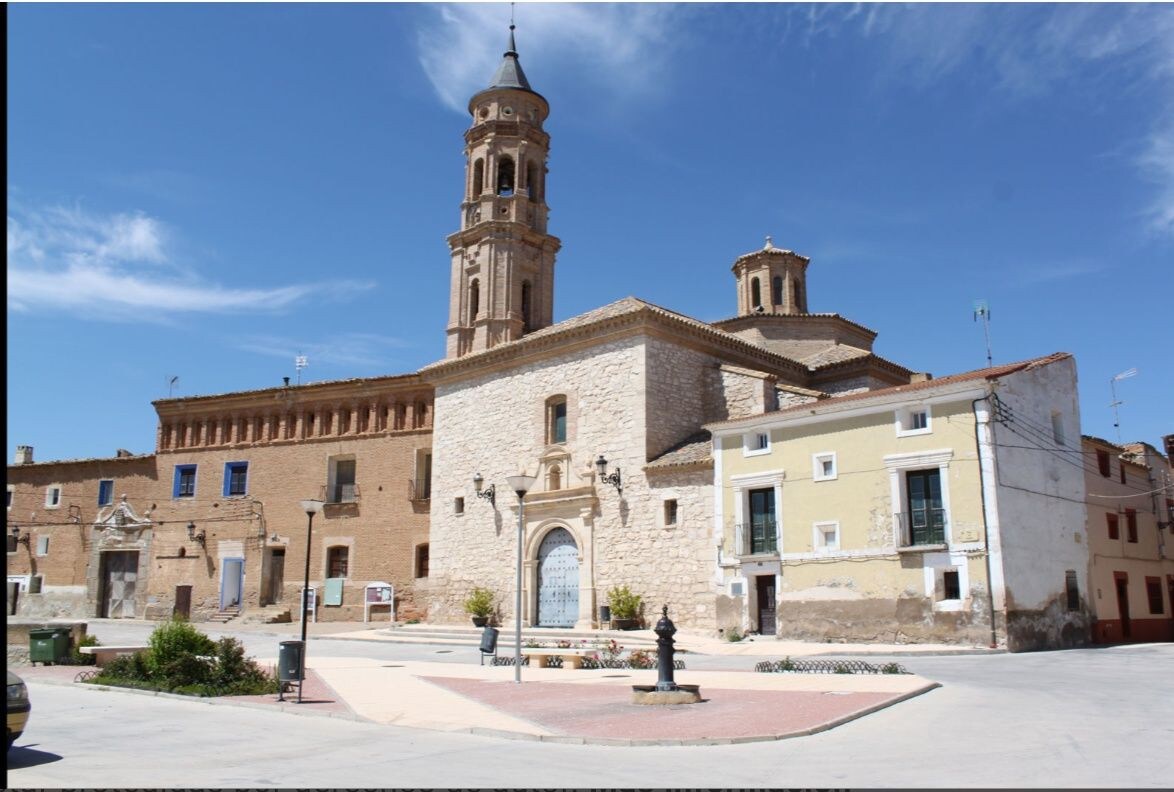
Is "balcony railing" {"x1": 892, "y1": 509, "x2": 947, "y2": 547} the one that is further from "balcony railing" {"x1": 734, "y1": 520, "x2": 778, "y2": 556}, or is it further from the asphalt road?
the asphalt road

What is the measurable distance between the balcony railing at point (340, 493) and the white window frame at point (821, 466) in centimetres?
1860

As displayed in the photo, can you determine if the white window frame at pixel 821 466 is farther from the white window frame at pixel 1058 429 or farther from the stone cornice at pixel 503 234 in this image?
the stone cornice at pixel 503 234

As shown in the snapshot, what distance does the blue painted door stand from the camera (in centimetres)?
2697

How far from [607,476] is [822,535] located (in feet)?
21.2

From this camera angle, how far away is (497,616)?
28.4 m

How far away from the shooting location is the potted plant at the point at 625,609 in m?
24.6

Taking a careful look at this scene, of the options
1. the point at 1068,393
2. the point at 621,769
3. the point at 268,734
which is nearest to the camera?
the point at 621,769

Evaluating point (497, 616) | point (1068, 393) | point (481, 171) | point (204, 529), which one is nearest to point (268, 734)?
point (497, 616)

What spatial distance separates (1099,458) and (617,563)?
13419mm

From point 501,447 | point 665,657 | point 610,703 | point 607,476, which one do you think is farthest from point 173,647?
point 501,447

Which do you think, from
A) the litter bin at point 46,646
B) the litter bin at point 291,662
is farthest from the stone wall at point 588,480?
the litter bin at point 291,662

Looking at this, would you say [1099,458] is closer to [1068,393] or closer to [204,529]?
[1068,393]

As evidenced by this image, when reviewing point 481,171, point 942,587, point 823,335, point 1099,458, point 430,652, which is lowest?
point 430,652

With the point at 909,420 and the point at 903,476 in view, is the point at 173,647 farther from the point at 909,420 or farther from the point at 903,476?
the point at 909,420
